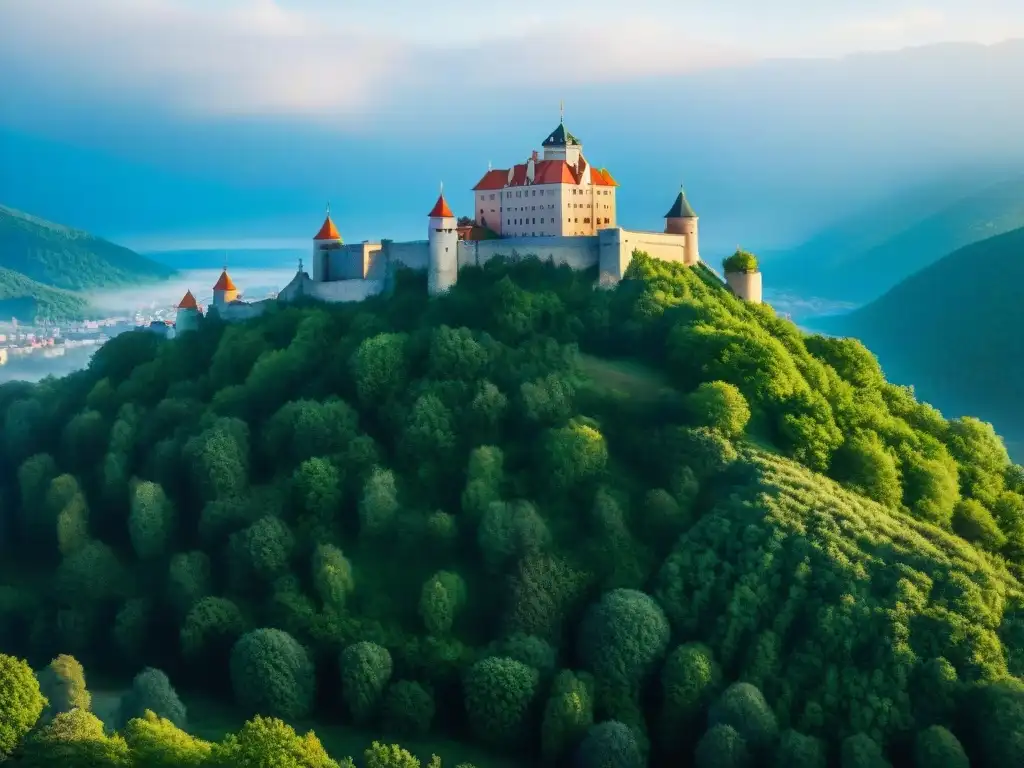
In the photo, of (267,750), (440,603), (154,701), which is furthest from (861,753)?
(154,701)

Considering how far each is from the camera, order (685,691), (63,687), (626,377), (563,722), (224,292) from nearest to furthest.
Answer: (563,722) → (63,687) → (685,691) → (626,377) → (224,292)

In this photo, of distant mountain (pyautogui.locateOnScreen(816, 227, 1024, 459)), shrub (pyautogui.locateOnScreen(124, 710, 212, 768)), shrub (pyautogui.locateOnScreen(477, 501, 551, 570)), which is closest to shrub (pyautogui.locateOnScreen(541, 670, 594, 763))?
shrub (pyautogui.locateOnScreen(477, 501, 551, 570))

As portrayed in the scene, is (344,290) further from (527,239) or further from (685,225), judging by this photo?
(685,225)

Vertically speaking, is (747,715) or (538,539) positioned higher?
(538,539)

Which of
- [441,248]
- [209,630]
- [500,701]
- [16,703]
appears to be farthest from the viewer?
[441,248]

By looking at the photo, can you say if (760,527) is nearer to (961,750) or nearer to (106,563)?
(961,750)
